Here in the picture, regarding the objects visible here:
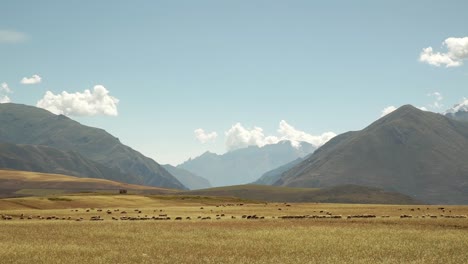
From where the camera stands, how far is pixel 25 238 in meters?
42.0

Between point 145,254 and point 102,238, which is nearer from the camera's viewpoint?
point 145,254

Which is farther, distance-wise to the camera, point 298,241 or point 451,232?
point 451,232

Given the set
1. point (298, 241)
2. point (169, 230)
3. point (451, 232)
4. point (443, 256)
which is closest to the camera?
point (443, 256)

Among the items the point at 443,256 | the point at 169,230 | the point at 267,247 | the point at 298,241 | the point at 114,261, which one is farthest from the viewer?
the point at 169,230

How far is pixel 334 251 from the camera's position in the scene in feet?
116

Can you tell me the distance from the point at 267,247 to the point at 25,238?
72.2ft

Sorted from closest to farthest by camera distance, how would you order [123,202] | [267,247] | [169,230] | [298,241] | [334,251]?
[334,251] < [267,247] < [298,241] < [169,230] < [123,202]

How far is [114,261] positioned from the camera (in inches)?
1196

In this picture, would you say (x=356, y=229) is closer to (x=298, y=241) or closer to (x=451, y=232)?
(x=451, y=232)

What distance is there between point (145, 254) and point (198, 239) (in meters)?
10.3

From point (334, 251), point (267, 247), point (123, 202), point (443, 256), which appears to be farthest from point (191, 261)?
point (123, 202)

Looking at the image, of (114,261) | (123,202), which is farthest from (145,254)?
(123,202)

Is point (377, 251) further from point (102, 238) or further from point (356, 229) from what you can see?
point (102, 238)

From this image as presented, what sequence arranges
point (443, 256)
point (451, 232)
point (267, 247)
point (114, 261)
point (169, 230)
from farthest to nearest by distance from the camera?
1. point (169, 230)
2. point (451, 232)
3. point (267, 247)
4. point (443, 256)
5. point (114, 261)
